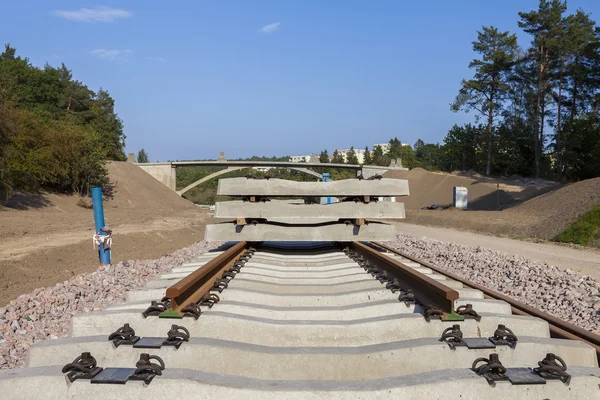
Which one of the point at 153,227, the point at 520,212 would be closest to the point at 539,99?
the point at 520,212

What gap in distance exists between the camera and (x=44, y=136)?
3478 cm

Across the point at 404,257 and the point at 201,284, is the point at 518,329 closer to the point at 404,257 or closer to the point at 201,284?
the point at 201,284

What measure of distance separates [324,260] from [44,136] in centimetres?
3342

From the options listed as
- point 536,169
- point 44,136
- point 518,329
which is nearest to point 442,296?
point 518,329

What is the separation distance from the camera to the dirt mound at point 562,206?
21766mm

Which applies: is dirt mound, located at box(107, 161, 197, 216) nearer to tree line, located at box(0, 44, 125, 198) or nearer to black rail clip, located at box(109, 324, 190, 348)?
tree line, located at box(0, 44, 125, 198)

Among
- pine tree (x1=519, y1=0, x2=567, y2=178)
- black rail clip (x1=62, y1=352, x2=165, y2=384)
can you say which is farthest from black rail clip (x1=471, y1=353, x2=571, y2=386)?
pine tree (x1=519, y1=0, x2=567, y2=178)

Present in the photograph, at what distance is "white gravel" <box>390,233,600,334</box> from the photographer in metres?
6.13

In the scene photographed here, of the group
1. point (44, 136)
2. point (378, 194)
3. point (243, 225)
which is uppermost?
point (44, 136)

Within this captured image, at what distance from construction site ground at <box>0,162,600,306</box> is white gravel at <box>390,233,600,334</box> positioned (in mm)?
2086

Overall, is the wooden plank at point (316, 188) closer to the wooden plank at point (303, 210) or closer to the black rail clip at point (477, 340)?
the wooden plank at point (303, 210)

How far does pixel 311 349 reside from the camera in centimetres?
298

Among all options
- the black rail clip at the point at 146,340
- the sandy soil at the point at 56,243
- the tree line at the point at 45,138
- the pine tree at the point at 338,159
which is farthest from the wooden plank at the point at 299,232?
the pine tree at the point at 338,159

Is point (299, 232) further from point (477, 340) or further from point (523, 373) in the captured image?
point (523, 373)
